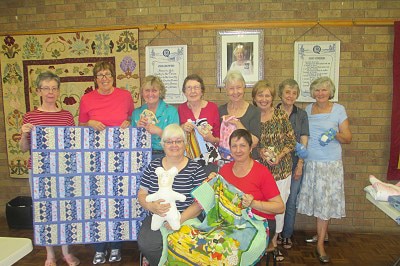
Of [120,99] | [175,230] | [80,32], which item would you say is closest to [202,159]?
[175,230]

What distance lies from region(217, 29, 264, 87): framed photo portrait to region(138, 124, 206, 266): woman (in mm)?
1696

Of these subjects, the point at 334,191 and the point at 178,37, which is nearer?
the point at 334,191

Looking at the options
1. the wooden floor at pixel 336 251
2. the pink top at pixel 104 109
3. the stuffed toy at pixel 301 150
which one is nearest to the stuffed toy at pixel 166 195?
the pink top at pixel 104 109

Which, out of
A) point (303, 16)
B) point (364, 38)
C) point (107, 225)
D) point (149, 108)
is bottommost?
point (107, 225)

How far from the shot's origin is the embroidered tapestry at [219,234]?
2004 mm

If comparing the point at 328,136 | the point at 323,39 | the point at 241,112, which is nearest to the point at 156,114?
the point at 241,112

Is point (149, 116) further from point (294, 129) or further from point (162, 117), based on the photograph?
point (294, 129)

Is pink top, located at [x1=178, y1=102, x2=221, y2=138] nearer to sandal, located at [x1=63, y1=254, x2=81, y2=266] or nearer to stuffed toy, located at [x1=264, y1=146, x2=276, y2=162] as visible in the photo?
stuffed toy, located at [x1=264, y1=146, x2=276, y2=162]

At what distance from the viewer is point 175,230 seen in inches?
84.5

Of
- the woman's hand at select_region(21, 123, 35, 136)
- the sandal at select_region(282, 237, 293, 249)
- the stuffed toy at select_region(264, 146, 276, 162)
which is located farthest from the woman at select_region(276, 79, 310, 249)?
the woman's hand at select_region(21, 123, 35, 136)

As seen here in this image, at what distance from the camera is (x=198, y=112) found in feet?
8.79

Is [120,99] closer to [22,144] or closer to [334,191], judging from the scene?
[22,144]

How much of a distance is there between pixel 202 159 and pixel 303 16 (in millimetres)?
2172

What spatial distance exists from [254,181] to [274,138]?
696 millimetres
